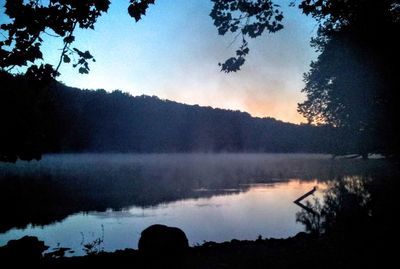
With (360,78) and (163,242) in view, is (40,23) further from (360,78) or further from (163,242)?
(360,78)

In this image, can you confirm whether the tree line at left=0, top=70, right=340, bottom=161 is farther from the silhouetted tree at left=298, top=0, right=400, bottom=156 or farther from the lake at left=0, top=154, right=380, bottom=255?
Result: the lake at left=0, top=154, right=380, bottom=255

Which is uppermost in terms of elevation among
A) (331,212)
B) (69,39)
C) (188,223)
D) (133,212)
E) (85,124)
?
(85,124)

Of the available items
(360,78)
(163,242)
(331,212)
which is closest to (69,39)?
(163,242)

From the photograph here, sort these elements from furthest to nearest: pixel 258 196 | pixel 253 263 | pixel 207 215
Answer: pixel 258 196, pixel 207 215, pixel 253 263

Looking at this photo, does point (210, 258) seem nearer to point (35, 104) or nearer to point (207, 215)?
point (35, 104)

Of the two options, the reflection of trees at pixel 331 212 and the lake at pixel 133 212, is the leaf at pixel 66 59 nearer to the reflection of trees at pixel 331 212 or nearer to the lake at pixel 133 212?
the lake at pixel 133 212

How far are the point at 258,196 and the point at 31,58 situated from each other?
41.8 metres

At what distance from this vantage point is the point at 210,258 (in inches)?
542

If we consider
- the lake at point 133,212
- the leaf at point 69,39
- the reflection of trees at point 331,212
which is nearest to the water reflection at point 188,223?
the lake at point 133,212

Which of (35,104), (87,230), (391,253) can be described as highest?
(35,104)

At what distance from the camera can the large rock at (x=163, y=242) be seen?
1241 cm

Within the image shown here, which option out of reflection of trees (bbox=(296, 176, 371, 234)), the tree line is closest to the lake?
reflection of trees (bbox=(296, 176, 371, 234))

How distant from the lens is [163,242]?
1249cm

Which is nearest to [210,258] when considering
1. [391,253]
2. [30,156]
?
[391,253]
